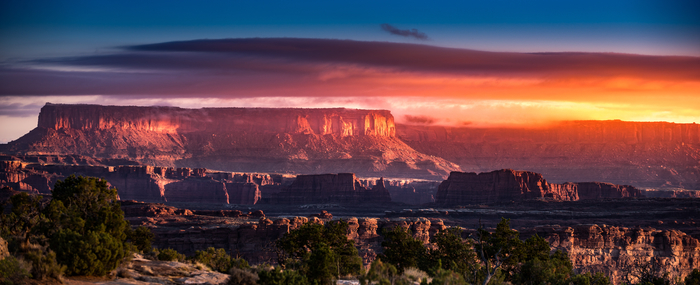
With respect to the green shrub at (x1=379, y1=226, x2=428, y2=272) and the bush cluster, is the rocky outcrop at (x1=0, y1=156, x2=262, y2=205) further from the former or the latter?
the green shrub at (x1=379, y1=226, x2=428, y2=272)

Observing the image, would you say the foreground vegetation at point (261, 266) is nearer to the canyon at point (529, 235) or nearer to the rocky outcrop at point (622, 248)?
the canyon at point (529, 235)

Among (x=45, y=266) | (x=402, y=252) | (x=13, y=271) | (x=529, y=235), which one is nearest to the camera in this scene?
(x=13, y=271)

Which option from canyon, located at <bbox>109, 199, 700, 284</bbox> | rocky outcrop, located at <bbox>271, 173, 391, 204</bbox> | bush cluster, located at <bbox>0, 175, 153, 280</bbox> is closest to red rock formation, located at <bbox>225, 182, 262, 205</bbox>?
rocky outcrop, located at <bbox>271, 173, 391, 204</bbox>

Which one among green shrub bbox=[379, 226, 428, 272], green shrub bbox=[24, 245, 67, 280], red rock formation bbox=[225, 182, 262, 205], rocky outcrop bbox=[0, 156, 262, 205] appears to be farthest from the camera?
red rock formation bbox=[225, 182, 262, 205]

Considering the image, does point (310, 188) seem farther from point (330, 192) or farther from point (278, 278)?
point (278, 278)

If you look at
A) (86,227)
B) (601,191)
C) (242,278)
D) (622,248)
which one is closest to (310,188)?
(601,191)

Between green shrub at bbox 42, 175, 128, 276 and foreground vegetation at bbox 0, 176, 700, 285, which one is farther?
green shrub at bbox 42, 175, 128, 276

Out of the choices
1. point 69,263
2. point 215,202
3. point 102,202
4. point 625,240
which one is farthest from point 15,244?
point 215,202
